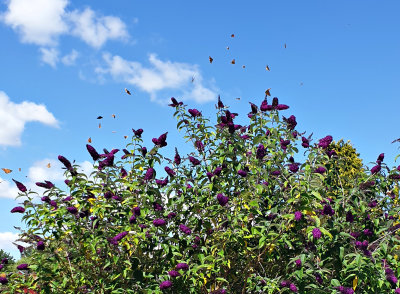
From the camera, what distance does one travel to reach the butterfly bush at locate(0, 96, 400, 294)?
17.9ft

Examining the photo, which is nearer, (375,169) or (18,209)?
(18,209)

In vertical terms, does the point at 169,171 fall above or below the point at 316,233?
above

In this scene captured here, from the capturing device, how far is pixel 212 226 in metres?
6.16

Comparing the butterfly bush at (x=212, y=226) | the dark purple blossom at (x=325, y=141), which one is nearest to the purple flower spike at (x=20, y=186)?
the butterfly bush at (x=212, y=226)

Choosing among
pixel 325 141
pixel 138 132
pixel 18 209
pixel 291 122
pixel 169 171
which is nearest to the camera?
pixel 18 209

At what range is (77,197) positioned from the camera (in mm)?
5941

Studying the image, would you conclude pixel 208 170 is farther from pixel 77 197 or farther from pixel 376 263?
pixel 376 263


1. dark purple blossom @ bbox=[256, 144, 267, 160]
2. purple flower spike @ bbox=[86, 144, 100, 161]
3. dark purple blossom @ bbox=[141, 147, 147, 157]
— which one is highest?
dark purple blossom @ bbox=[141, 147, 147, 157]

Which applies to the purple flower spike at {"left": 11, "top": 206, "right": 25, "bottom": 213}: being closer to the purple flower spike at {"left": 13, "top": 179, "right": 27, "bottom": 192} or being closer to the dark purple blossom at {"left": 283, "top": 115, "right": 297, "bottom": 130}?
the purple flower spike at {"left": 13, "top": 179, "right": 27, "bottom": 192}

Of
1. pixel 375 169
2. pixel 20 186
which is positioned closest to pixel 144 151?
pixel 20 186

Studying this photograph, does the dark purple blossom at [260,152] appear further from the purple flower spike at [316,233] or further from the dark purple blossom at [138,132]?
the dark purple blossom at [138,132]

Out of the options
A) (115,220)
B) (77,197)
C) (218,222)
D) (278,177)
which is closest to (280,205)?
(278,177)

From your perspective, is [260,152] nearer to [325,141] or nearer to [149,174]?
[325,141]

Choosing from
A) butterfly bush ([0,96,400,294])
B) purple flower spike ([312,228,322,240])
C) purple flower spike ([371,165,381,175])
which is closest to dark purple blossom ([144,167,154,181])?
butterfly bush ([0,96,400,294])
